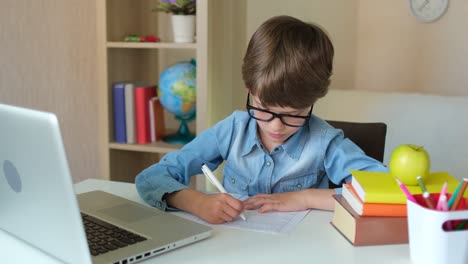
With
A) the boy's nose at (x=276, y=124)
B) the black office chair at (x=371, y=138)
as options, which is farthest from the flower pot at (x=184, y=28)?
the boy's nose at (x=276, y=124)

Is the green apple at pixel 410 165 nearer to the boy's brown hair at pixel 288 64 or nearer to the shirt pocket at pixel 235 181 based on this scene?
the boy's brown hair at pixel 288 64

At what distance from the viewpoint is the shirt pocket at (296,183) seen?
1407 millimetres

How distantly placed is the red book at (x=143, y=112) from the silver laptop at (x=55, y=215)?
1432 millimetres

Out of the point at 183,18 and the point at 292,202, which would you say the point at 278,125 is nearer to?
the point at 292,202

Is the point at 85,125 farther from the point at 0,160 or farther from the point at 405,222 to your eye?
the point at 405,222

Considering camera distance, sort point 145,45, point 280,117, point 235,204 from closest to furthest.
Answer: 1. point 235,204
2. point 280,117
3. point 145,45

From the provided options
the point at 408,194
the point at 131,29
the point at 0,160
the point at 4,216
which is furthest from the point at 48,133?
the point at 131,29

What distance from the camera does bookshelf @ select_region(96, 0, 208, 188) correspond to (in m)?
2.33

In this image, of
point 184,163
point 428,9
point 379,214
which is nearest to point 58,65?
point 184,163

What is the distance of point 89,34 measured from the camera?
2.51 metres

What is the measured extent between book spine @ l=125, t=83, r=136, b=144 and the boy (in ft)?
3.77

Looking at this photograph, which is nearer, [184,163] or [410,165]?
[410,165]

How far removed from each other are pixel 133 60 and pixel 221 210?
178cm

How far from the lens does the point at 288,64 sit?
126cm
